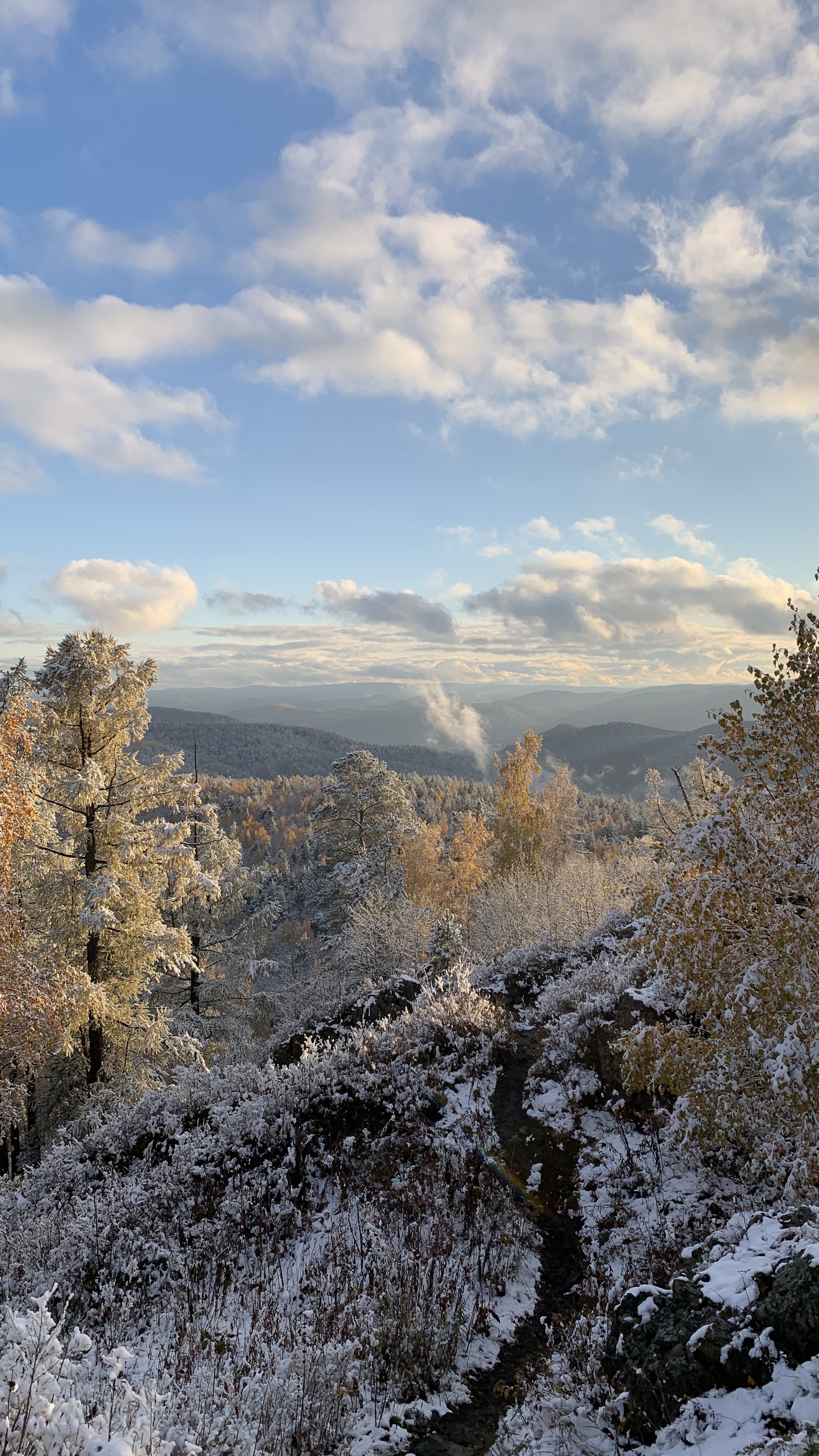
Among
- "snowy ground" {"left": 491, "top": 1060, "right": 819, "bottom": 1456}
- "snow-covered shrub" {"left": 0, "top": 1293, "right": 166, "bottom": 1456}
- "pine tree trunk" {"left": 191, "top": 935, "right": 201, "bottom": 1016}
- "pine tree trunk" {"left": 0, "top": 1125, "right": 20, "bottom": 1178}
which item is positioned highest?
"snow-covered shrub" {"left": 0, "top": 1293, "right": 166, "bottom": 1456}

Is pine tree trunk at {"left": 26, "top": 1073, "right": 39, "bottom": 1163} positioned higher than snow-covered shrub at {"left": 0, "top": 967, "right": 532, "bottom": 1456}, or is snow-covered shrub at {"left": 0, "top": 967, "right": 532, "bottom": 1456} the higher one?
snow-covered shrub at {"left": 0, "top": 967, "right": 532, "bottom": 1456}

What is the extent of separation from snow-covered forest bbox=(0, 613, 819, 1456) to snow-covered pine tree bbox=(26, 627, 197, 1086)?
0.08 metres

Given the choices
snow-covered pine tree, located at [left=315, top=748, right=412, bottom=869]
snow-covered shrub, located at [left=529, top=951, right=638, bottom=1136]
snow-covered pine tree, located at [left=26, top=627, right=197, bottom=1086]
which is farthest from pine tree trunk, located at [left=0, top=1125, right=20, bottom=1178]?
snow-covered pine tree, located at [left=315, top=748, right=412, bottom=869]

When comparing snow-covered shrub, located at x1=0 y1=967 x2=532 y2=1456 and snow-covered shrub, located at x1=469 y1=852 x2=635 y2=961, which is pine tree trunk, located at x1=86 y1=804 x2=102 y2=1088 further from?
snow-covered shrub, located at x1=469 y1=852 x2=635 y2=961

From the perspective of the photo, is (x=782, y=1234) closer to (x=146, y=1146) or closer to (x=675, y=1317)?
(x=675, y=1317)

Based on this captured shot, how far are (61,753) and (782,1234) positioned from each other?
15.0 m

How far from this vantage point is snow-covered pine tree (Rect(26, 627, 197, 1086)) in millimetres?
14281

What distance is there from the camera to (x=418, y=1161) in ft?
26.6

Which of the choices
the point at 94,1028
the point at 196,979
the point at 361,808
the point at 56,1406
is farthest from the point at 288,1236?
the point at 361,808

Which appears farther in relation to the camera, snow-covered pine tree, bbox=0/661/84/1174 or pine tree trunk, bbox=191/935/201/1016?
pine tree trunk, bbox=191/935/201/1016

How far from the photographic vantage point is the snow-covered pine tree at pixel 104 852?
14281mm

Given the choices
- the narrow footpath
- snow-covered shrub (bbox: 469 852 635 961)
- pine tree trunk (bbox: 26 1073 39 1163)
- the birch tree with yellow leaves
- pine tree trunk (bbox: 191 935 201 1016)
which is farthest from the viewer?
snow-covered shrub (bbox: 469 852 635 961)

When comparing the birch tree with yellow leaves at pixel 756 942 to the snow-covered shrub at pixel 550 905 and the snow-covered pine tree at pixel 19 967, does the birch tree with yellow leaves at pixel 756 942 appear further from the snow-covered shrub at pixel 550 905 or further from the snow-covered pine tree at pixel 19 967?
the snow-covered shrub at pixel 550 905

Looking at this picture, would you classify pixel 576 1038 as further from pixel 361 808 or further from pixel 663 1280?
pixel 361 808
